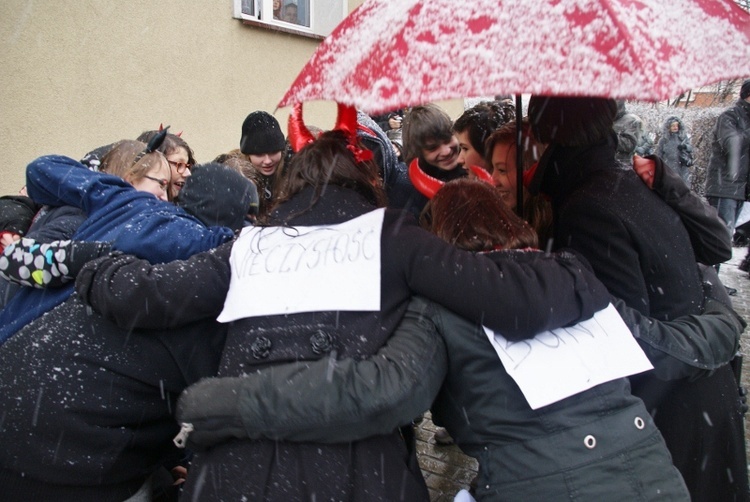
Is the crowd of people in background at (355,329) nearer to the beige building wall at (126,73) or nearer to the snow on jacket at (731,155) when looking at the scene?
the beige building wall at (126,73)

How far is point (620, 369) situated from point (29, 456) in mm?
1654

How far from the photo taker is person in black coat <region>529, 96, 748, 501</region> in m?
2.07

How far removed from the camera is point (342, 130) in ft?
6.25

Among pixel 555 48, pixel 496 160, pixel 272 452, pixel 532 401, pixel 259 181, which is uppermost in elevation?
pixel 555 48

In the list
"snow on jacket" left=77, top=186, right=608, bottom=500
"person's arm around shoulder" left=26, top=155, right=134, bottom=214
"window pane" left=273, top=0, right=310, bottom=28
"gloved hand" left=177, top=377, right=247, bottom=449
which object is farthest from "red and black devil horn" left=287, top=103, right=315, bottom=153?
"window pane" left=273, top=0, right=310, bottom=28

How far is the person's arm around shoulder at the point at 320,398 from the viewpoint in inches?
59.2

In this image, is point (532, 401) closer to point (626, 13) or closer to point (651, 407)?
point (651, 407)

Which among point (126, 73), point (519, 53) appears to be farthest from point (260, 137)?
point (519, 53)

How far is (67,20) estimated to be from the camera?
220 inches

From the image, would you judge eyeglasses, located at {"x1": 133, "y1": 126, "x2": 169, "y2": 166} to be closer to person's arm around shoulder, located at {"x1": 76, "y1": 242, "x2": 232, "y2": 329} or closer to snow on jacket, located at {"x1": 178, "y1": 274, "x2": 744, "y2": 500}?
person's arm around shoulder, located at {"x1": 76, "y1": 242, "x2": 232, "y2": 329}

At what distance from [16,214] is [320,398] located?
2.49m

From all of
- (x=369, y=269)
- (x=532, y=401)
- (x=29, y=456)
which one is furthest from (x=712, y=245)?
(x=29, y=456)

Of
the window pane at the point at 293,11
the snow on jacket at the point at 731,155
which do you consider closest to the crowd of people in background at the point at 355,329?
the snow on jacket at the point at 731,155

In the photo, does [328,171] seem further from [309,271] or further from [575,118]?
[575,118]
